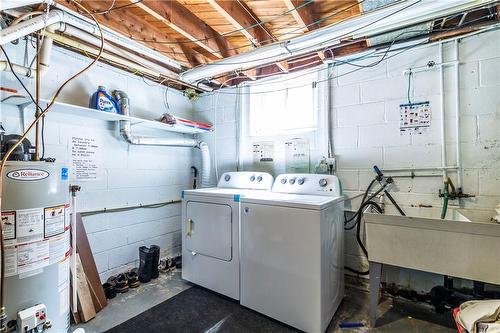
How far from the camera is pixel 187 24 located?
209 centimetres

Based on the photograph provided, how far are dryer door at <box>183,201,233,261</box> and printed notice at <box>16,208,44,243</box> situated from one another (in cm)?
126

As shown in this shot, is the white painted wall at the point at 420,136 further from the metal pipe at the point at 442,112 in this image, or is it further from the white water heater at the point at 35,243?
the white water heater at the point at 35,243

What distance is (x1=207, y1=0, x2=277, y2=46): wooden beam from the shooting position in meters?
1.79

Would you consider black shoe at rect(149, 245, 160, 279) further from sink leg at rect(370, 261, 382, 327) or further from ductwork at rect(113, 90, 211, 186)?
sink leg at rect(370, 261, 382, 327)

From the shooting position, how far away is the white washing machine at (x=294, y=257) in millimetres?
1689

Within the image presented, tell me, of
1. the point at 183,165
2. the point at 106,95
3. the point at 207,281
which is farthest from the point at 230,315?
the point at 106,95

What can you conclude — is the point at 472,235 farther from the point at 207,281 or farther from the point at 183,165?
the point at 183,165

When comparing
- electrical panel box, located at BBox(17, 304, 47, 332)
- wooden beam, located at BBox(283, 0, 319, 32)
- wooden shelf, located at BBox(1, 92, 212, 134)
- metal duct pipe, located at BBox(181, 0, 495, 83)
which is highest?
wooden beam, located at BBox(283, 0, 319, 32)

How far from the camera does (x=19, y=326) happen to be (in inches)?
45.6

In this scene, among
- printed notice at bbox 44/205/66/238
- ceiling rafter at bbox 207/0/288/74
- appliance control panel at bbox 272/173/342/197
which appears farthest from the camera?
appliance control panel at bbox 272/173/342/197

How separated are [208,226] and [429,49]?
2.56 metres

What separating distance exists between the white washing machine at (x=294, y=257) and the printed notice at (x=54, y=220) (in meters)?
1.25

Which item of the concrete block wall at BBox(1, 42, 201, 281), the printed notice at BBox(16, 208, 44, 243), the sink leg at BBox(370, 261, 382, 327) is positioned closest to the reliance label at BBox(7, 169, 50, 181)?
the printed notice at BBox(16, 208, 44, 243)

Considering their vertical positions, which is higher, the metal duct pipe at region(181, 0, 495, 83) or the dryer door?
the metal duct pipe at region(181, 0, 495, 83)
